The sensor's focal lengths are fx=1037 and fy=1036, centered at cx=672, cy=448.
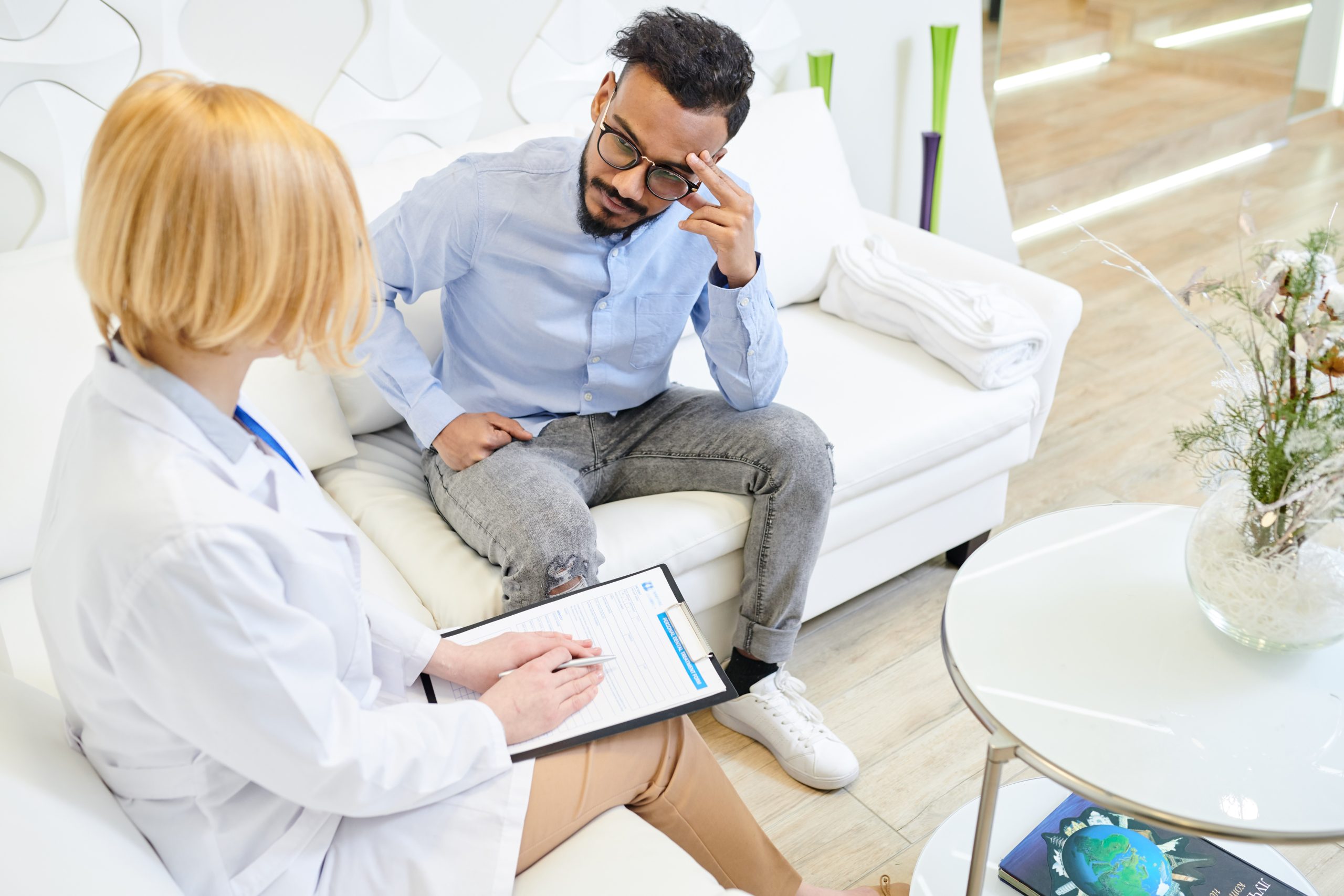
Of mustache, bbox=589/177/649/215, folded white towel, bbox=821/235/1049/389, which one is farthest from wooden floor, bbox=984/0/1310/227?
mustache, bbox=589/177/649/215

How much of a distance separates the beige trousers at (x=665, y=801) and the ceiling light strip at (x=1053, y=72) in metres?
3.04

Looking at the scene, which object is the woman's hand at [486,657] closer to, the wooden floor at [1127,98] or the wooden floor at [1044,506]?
the wooden floor at [1044,506]

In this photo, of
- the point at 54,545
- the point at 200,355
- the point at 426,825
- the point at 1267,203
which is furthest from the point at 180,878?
the point at 1267,203

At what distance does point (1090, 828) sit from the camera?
1328 mm

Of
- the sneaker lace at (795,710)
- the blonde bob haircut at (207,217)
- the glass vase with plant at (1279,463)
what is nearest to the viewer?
the blonde bob haircut at (207,217)

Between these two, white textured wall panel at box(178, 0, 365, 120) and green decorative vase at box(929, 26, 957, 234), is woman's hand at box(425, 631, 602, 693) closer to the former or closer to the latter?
white textured wall panel at box(178, 0, 365, 120)

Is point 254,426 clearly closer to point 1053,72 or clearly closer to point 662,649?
point 662,649

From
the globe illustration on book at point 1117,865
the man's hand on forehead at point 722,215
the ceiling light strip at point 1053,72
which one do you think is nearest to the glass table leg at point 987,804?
the globe illustration on book at point 1117,865

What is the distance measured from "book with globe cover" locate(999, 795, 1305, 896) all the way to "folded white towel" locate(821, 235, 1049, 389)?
32.5 inches

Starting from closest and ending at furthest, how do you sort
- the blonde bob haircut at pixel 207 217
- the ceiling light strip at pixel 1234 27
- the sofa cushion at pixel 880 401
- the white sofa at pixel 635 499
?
the blonde bob haircut at pixel 207 217
the white sofa at pixel 635 499
the sofa cushion at pixel 880 401
the ceiling light strip at pixel 1234 27

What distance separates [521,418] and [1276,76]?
4.59 metres

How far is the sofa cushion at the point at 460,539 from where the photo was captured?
1.45 metres

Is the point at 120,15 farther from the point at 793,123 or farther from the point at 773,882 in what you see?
the point at 773,882

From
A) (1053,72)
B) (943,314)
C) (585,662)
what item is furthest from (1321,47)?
(585,662)
